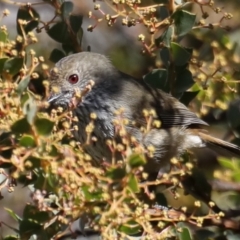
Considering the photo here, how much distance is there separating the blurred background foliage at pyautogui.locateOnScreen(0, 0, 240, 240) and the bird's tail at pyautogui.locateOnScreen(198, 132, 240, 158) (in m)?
0.07

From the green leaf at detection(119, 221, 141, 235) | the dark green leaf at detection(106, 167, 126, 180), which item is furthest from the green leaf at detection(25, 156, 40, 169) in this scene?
the green leaf at detection(119, 221, 141, 235)

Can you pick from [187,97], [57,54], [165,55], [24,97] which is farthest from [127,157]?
[57,54]

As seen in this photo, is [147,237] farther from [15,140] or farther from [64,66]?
[64,66]

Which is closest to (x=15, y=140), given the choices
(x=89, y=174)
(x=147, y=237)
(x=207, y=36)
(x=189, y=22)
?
(x=89, y=174)

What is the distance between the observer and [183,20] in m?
3.51

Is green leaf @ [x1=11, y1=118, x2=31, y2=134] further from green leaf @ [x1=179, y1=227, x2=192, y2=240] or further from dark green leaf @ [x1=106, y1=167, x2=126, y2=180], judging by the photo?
green leaf @ [x1=179, y1=227, x2=192, y2=240]

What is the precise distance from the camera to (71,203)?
8.73ft

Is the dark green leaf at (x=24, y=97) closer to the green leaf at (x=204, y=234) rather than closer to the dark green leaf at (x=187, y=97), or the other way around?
the green leaf at (x=204, y=234)

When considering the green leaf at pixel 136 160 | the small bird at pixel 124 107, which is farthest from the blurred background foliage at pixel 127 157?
the small bird at pixel 124 107

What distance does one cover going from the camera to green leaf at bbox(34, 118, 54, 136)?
8.19 ft

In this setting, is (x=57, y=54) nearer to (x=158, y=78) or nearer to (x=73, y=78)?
(x=73, y=78)

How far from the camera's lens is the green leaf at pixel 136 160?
95.9 inches

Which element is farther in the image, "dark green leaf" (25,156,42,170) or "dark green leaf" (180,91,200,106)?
"dark green leaf" (180,91,200,106)

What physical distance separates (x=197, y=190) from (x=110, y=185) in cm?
131
